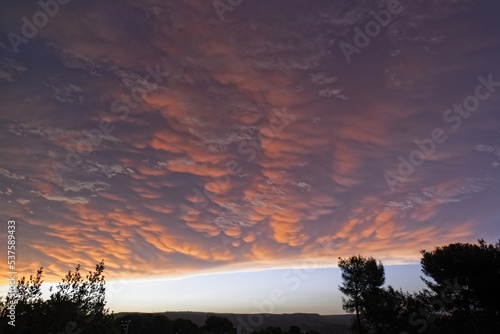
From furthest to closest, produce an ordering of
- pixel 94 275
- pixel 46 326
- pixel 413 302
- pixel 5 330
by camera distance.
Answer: pixel 413 302 → pixel 94 275 → pixel 46 326 → pixel 5 330

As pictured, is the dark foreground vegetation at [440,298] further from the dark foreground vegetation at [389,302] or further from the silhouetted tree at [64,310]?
the silhouetted tree at [64,310]

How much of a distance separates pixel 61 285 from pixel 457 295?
40381 mm

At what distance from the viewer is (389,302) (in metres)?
41.4

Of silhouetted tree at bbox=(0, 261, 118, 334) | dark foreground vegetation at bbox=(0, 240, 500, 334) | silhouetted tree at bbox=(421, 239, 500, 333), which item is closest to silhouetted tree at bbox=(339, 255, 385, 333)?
dark foreground vegetation at bbox=(0, 240, 500, 334)

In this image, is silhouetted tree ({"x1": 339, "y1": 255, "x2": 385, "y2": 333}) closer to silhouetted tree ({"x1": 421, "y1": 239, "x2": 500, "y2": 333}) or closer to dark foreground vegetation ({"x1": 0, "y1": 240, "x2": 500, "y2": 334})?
dark foreground vegetation ({"x1": 0, "y1": 240, "x2": 500, "y2": 334})

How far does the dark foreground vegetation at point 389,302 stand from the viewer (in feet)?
46.4

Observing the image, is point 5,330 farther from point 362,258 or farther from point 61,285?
point 362,258

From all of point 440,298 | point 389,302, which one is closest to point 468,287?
point 440,298

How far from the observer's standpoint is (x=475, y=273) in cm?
3344

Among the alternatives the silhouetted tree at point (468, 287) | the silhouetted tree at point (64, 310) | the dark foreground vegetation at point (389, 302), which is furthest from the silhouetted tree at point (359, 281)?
the silhouetted tree at point (64, 310)

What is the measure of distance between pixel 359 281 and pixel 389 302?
523 cm

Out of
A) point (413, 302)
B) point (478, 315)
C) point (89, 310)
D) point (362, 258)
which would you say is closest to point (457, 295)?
point (478, 315)

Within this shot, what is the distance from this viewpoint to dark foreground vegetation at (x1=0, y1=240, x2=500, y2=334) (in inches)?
557

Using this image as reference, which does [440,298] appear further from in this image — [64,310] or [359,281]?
[64,310]
